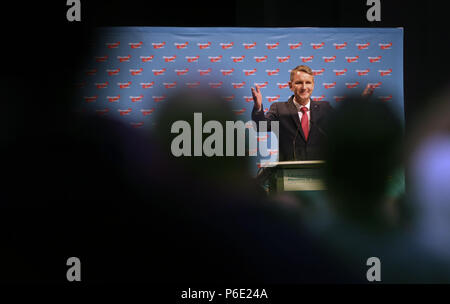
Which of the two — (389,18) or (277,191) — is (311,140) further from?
(389,18)

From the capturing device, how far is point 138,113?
11.7ft

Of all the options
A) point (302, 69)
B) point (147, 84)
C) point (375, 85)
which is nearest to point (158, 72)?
point (147, 84)

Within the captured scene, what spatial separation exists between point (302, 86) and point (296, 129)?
1.21ft

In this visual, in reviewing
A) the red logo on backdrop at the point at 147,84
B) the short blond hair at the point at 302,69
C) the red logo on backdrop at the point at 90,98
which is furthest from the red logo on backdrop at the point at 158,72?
the short blond hair at the point at 302,69

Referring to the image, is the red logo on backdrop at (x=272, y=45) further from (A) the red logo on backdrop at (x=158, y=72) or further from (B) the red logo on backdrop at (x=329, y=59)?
(A) the red logo on backdrop at (x=158, y=72)

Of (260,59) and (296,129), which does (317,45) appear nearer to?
(260,59)

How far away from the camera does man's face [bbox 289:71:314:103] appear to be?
132 inches

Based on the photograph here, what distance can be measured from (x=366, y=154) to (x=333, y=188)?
269 mm

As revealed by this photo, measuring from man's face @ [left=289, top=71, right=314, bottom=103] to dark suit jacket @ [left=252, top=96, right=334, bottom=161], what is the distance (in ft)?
0.26

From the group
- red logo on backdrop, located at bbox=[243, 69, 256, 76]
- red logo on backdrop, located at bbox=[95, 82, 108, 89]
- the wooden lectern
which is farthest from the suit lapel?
red logo on backdrop, located at bbox=[95, 82, 108, 89]

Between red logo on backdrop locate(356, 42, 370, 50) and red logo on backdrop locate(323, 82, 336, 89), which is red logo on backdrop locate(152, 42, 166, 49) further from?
red logo on backdrop locate(356, 42, 370, 50)

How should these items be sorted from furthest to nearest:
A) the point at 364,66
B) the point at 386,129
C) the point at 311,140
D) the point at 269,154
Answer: the point at 364,66, the point at 269,154, the point at 311,140, the point at 386,129

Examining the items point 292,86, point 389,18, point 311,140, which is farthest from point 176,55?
point 389,18

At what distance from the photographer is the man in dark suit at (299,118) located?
310cm
